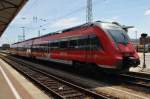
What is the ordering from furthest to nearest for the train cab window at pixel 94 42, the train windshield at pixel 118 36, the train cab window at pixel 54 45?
the train cab window at pixel 54 45 → the train cab window at pixel 94 42 → the train windshield at pixel 118 36

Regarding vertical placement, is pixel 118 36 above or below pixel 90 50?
above

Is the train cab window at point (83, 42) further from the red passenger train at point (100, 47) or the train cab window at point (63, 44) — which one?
the train cab window at point (63, 44)

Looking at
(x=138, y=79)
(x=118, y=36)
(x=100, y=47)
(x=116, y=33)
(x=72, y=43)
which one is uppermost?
(x=116, y=33)

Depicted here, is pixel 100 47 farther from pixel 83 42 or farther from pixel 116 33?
pixel 83 42

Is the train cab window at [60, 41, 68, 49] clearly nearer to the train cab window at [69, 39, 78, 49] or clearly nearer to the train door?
the train cab window at [69, 39, 78, 49]

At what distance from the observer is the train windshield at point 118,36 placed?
1688 cm

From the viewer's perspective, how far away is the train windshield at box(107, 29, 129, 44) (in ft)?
55.4

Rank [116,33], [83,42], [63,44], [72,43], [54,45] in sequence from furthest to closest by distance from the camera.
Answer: [54,45] < [63,44] < [72,43] < [83,42] < [116,33]

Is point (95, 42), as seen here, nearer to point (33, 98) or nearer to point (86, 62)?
point (86, 62)

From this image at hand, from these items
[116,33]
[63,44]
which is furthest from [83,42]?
[63,44]

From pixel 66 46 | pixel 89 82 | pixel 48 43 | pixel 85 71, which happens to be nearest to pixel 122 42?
pixel 89 82

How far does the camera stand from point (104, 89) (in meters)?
14.4

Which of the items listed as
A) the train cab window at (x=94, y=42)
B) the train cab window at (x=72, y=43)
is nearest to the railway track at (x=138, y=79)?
the train cab window at (x=94, y=42)

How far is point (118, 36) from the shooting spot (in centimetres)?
1717
